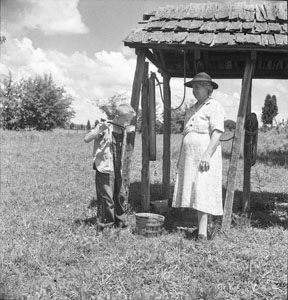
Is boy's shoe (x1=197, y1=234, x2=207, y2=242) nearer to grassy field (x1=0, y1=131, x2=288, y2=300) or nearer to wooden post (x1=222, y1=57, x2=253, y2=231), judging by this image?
grassy field (x1=0, y1=131, x2=288, y2=300)

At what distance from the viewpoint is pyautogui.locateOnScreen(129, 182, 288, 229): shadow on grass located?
21.5ft

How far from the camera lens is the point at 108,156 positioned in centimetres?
555

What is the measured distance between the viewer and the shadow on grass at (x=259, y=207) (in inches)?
259

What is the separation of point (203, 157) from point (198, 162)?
5.1 inches

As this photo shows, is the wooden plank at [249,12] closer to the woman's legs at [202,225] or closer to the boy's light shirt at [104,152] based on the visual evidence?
the boy's light shirt at [104,152]

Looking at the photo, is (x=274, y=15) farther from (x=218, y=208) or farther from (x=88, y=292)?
(x=88, y=292)

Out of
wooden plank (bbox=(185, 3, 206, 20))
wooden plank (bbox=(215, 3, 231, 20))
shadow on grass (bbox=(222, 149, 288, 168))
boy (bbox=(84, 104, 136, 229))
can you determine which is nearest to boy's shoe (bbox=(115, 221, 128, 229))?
boy (bbox=(84, 104, 136, 229))

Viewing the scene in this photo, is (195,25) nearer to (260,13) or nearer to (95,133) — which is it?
(260,13)

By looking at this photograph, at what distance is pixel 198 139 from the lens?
5.33m

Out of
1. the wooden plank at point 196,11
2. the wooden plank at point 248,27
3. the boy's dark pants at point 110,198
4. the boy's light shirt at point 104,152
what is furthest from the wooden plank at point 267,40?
the boy's dark pants at point 110,198

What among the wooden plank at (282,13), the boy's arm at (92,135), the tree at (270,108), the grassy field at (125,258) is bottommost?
the grassy field at (125,258)

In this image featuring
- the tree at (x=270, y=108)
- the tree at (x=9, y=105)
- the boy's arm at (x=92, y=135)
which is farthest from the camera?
the tree at (x=270, y=108)

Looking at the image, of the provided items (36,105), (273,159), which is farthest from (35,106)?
(273,159)

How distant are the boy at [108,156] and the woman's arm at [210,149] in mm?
1137
